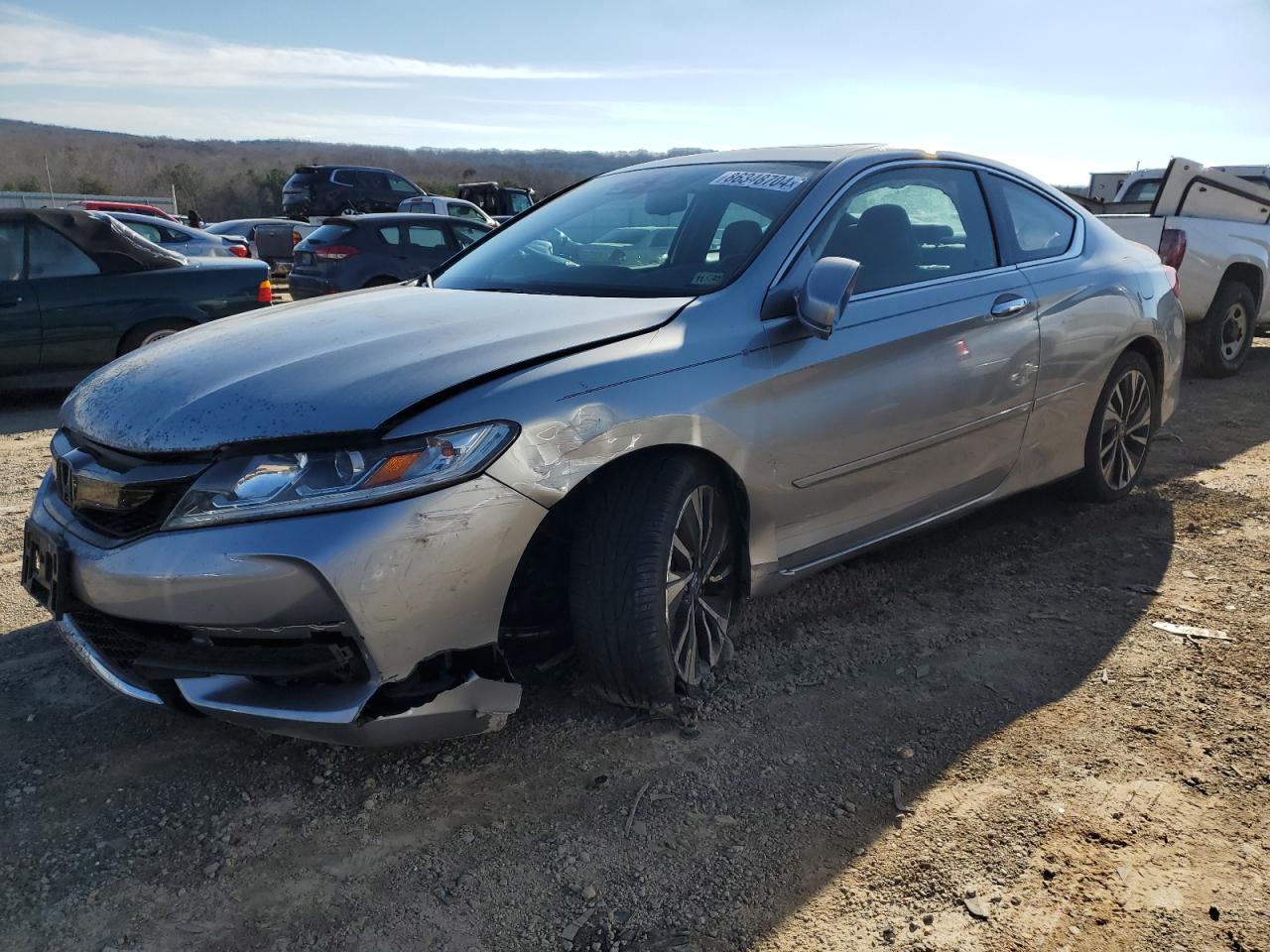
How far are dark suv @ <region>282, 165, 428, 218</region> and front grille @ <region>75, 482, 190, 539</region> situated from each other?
23892 millimetres

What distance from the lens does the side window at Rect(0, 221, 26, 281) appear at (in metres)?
7.10

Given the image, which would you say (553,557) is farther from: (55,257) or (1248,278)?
(1248,278)

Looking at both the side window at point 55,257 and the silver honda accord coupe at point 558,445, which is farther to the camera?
the side window at point 55,257

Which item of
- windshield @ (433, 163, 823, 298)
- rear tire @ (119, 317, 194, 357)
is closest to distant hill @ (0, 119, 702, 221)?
windshield @ (433, 163, 823, 298)

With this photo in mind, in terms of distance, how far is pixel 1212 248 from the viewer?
788cm

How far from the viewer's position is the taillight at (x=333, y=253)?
35.6 ft

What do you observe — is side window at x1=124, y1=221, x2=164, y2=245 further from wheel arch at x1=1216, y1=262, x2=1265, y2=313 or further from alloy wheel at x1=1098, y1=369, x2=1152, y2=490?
alloy wheel at x1=1098, y1=369, x2=1152, y2=490

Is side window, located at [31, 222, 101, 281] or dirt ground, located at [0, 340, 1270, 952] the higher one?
side window, located at [31, 222, 101, 281]

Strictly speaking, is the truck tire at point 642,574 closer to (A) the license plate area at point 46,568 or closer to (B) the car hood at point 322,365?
(B) the car hood at point 322,365

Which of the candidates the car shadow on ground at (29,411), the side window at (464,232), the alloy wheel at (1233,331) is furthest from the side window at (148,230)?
the alloy wheel at (1233,331)

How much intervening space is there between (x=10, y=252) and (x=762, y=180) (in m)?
6.14

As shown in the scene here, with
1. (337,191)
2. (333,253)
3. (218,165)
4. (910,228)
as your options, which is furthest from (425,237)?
(218,165)

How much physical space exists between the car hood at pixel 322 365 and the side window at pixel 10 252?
5.00m

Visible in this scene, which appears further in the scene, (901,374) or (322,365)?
(901,374)
